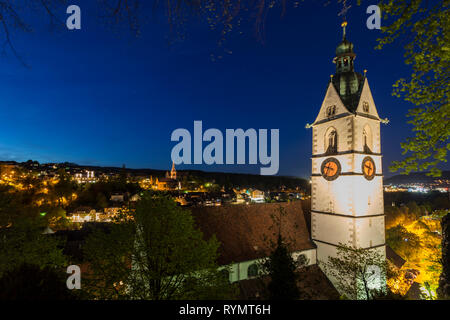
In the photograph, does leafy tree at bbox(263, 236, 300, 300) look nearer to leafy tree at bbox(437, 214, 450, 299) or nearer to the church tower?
leafy tree at bbox(437, 214, 450, 299)

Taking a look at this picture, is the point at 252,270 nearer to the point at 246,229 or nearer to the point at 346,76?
the point at 246,229

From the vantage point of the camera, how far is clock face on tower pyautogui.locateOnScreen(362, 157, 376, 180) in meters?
15.3

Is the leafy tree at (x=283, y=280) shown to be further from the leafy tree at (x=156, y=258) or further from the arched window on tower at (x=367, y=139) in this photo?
the arched window on tower at (x=367, y=139)

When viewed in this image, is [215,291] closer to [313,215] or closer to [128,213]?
[128,213]

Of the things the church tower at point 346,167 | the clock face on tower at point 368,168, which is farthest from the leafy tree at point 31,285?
the clock face on tower at point 368,168

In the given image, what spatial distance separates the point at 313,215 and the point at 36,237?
64.6 ft

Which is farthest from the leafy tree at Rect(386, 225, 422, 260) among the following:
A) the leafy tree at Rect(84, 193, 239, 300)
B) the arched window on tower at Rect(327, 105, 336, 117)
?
the leafy tree at Rect(84, 193, 239, 300)

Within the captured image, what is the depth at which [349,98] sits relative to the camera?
53.1 ft

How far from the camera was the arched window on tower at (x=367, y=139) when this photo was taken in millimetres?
16047

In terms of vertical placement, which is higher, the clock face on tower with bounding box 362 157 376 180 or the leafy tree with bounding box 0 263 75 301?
the clock face on tower with bounding box 362 157 376 180

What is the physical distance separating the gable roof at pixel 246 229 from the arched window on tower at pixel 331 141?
5.62m

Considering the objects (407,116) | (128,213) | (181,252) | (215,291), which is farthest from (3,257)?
(407,116)

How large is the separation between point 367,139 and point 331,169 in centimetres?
355

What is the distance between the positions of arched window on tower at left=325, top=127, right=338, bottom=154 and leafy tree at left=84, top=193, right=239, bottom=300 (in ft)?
37.3
